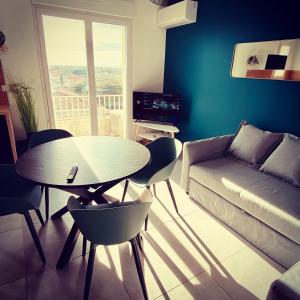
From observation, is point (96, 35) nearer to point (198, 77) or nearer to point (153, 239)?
point (198, 77)

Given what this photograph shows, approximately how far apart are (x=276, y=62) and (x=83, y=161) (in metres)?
2.33

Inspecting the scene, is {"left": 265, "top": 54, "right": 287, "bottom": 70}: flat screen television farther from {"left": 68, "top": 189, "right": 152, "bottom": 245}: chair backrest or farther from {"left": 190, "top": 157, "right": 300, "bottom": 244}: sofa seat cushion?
{"left": 68, "top": 189, "right": 152, "bottom": 245}: chair backrest

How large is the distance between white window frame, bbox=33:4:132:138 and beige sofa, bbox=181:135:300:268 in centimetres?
210

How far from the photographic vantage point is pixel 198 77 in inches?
141

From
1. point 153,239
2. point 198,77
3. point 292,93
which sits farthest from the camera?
point 198,77

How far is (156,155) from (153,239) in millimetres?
901

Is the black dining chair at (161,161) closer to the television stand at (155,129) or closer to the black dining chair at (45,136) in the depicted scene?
the black dining chair at (45,136)

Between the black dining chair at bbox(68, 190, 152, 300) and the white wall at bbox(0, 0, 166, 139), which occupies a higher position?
the white wall at bbox(0, 0, 166, 139)

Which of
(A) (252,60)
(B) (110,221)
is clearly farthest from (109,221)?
(A) (252,60)

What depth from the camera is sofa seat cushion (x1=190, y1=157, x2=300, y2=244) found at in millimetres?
1694

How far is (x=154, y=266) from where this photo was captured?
174 cm

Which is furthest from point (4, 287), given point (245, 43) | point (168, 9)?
point (168, 9)

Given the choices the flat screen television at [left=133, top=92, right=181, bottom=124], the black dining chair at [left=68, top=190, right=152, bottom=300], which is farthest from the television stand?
the black dining chair at [left=68, top=190, right=152, bottom=300]

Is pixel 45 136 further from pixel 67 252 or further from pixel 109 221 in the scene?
pixel 109 221
